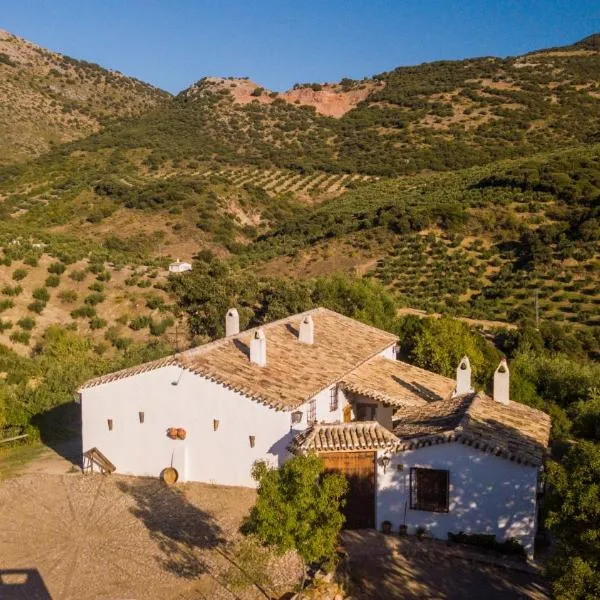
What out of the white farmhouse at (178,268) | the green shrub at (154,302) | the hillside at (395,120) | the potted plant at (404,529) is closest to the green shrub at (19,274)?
the green shrub at (154,302)

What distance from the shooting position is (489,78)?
3425 inches

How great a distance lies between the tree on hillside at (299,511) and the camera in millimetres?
10664

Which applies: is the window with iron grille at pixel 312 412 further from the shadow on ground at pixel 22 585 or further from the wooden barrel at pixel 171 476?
the shadow on ground at pixel 22 585

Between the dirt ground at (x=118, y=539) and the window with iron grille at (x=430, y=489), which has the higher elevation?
the window with iron grille at (x=430, y=489)

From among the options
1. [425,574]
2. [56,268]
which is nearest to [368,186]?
[56,268]

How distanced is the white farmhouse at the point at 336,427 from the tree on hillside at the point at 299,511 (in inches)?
93.2

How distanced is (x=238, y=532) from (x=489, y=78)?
8340 centimetres

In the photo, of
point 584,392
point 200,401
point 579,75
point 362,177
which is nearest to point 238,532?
point 200,401

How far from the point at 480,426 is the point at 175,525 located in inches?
270

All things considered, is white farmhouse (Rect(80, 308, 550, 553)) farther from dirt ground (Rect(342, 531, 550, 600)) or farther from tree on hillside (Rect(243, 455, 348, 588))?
tree on hillside (Rect(243, 455, 348, 588))

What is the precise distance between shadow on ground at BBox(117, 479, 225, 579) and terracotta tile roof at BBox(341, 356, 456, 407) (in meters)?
5.82

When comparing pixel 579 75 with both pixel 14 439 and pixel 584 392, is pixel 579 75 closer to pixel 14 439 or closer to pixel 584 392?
pixel 584 392

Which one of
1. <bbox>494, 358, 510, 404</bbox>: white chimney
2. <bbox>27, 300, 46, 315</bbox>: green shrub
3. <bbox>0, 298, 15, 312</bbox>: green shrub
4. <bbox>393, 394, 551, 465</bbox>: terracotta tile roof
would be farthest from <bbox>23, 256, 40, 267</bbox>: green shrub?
<bbox>494, 358, 510, 404</bbox>: white chimney

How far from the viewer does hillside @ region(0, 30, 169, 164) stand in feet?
273
